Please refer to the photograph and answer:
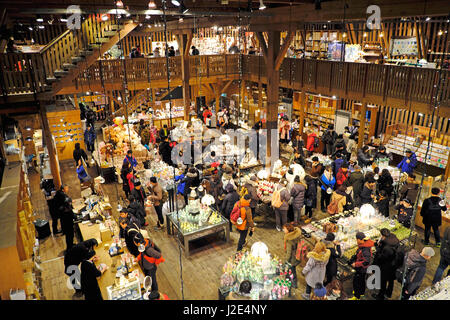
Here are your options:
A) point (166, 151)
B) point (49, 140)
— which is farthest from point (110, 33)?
point (166, 151)

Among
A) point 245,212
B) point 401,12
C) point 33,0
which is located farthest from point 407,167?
point 33,0

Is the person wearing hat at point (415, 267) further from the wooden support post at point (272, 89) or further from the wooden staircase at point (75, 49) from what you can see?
the wooden staircase at point (75, 49)

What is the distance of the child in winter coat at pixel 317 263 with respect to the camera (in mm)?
5703

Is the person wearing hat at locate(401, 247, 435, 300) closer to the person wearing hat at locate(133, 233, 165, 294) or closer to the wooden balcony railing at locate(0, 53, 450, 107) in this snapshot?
the wooden balcony railing at locate(0, 53, 450, 107)

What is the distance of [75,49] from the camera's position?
9664mm

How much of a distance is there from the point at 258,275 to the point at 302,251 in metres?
1.00

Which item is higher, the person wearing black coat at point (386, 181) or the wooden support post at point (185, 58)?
the wooden support post at point (185, 58)

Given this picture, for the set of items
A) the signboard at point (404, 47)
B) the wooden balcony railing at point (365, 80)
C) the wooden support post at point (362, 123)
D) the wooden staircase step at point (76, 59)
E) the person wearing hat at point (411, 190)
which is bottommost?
the person wearing hat at point (411, 190)

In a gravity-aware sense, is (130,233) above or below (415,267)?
above

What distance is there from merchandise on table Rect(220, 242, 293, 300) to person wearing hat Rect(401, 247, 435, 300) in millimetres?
2058

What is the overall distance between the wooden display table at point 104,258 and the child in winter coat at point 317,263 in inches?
119

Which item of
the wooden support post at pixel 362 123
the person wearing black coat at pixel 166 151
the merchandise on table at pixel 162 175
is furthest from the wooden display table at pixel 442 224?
the person wearing black coat at pixel 166 151

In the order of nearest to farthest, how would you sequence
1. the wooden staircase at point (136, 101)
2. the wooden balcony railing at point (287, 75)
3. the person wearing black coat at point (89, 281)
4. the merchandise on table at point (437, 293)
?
the merchandise on table at point (437, 293)
the person wearing black coat at point (89, 281)
the wooden balcony railing at point (287, 75)
the wooden staircase at point (136, 101)

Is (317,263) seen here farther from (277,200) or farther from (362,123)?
(362,123)
